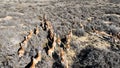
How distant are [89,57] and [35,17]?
515 inches

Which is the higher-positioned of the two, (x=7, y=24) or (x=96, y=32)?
(x=7, y=24)

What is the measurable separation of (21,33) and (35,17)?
25.3 ft

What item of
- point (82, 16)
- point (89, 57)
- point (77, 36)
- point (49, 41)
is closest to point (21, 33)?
point (49, 41)

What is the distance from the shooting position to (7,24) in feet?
75.3

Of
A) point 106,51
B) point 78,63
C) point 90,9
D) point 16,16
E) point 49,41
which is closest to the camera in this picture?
point 78,63

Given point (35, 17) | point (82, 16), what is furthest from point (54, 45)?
point (82, 16)

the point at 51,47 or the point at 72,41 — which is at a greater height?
the point at 51,47

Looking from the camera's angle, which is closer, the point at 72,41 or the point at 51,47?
the point at 51,47

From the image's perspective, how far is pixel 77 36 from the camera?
900 inches

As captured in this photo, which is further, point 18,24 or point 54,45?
point 18,24

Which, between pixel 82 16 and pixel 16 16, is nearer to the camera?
pixel 16 16

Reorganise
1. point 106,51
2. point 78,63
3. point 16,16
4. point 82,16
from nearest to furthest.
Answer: point 78,63 → point 106,51 → point 16,16 → point 82,16

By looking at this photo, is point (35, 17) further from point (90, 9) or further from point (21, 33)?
point (90, 9)

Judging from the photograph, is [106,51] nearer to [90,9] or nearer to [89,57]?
[89,57]
